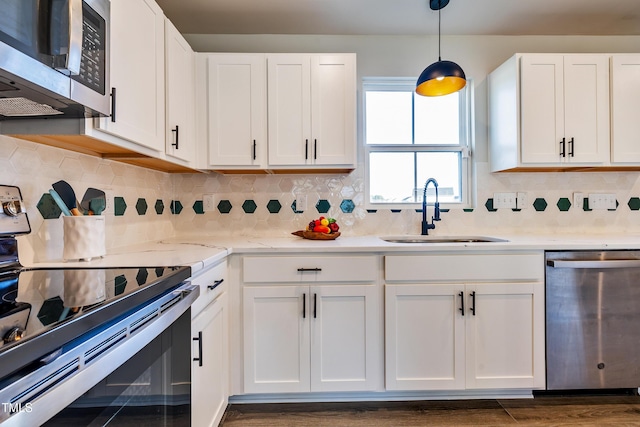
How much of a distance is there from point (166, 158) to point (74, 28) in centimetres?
87

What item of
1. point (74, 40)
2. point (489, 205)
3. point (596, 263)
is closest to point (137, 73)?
point (74, 40)

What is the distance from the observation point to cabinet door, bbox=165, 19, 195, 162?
169 cm

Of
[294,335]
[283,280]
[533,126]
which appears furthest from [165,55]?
[533,126]

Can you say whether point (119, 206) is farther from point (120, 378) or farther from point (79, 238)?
point (120, 378)

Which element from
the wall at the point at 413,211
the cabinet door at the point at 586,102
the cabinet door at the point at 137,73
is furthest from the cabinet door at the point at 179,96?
the cabinet door at the point at 586,102

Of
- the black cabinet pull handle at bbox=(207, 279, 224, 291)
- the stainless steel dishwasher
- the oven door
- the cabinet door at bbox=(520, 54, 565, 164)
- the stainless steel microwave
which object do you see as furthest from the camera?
the cabinet door at bbox=(520, 54, 565, 164)

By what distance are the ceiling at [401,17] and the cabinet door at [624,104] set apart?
1.28ft

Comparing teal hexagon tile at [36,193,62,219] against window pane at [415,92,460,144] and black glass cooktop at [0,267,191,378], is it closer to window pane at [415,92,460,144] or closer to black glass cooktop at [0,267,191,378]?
black glass cooktop at [0,267,191,378]

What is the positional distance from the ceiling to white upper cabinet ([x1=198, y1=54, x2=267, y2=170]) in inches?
13.3

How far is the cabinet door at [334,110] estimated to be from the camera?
6.77 ft

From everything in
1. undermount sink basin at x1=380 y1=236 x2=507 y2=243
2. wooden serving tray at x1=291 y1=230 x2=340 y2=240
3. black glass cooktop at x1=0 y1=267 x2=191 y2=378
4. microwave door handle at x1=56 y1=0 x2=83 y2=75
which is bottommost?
black glass cooktop at x1=0 y1=267 x2=191 y2=378

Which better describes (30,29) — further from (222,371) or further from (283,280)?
(222,371)

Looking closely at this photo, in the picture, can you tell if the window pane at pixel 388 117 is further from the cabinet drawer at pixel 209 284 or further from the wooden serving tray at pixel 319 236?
the cabinet drawer at pixel 209 284

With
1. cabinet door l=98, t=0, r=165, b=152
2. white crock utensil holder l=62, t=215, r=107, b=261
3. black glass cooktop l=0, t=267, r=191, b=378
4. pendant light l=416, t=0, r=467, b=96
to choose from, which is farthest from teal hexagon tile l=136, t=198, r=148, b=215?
pendant light l=416, t=0, r=467, b=96
